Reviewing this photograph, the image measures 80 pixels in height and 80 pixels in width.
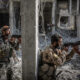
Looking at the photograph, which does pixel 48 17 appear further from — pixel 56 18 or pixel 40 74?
pixel 40 74

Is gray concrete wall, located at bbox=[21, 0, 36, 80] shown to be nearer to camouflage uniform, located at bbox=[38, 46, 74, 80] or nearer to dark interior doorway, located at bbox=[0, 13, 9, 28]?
camouflage uniform, located at bbox=[38, 46, 74, 80]

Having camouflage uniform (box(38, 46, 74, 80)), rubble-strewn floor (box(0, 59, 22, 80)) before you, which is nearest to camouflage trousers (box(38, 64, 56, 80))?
camouflage uniform (box(38, 46, 74, 80))

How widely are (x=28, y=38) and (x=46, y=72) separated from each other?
1106 millimetres

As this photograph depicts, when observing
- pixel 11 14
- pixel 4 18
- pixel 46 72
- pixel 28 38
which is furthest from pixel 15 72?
pixel 4 18

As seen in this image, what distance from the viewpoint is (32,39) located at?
4547 mm

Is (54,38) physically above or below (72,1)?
below

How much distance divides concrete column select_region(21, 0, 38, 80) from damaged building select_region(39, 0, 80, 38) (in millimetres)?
6646

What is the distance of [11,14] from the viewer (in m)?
11.2

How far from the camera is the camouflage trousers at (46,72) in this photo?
4965mm

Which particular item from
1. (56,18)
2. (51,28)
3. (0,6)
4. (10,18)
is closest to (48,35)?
(51,28)

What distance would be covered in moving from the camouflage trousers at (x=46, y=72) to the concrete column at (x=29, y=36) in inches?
14.9

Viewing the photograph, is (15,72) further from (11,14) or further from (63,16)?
(63,16)

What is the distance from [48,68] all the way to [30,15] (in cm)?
153

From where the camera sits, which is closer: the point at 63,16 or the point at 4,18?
the point at 4,18
